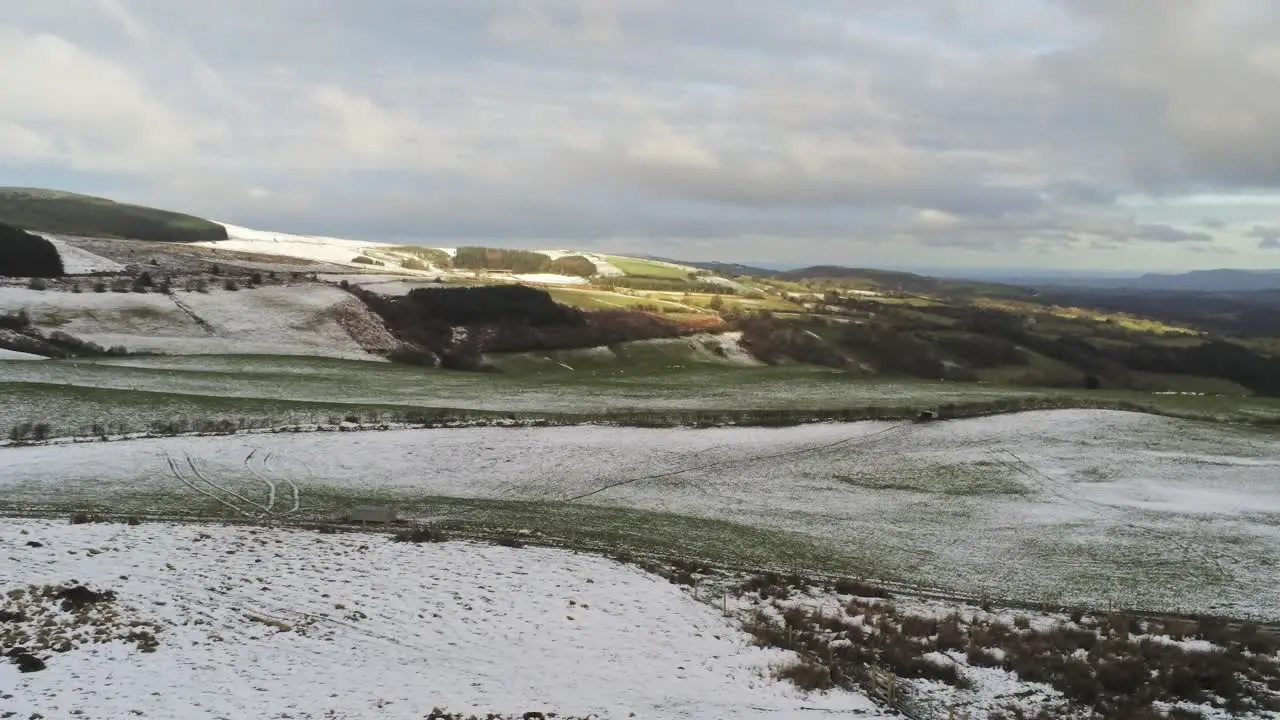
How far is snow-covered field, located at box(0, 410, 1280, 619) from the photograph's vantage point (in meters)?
27.5

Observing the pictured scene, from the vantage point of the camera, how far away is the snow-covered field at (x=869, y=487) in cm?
2745

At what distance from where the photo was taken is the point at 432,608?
19.6 metres

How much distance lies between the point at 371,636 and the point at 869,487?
88.6ft

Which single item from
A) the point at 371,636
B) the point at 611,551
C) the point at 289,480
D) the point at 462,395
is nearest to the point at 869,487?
the point at 611,551

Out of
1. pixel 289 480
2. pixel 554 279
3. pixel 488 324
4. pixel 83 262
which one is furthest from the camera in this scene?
pixel 554 279

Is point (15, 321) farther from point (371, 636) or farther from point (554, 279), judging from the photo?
point (554, 279)

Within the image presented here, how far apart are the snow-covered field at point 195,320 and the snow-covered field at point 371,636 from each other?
5204 centimetres

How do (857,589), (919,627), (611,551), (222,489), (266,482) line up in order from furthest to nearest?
(266,482) → (222,489) → (611,551) → (857,589) → (919,627)

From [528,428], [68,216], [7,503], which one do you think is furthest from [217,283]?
[68,216]

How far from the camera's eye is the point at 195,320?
250 ft

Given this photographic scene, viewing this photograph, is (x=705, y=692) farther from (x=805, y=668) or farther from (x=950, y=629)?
(x=950, y=629)

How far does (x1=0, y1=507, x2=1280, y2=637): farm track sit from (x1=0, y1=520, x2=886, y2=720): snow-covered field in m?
1.32

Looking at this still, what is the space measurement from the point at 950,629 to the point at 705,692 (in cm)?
780

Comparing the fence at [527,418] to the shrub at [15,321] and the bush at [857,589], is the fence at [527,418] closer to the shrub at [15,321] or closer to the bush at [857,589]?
the bush at [857,589]
